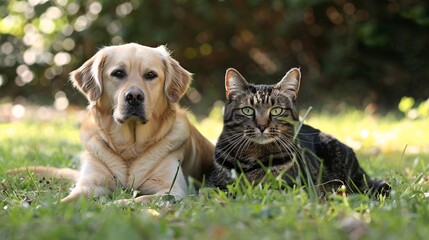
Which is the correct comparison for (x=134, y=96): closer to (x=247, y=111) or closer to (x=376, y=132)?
(x=247, y=111)

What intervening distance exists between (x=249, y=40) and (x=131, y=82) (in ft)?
22.8

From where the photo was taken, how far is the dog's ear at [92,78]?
440 centimetres

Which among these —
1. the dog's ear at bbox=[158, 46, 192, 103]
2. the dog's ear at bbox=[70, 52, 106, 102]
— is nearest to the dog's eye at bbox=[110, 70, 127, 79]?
the dog's ear at bbox=[70, 52, 106, 102]

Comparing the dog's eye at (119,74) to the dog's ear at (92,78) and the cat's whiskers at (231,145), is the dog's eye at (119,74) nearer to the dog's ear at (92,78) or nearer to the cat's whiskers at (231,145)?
the dog's ear at (92,78)

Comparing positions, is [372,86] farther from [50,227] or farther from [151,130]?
[50,227]

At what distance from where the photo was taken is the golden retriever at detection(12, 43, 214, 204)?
4297mm

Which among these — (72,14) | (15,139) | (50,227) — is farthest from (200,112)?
(50,227)

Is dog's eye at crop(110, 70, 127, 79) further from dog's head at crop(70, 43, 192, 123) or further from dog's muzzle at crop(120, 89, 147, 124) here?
dog's muzzle at crop(120, 89, 147, 124)

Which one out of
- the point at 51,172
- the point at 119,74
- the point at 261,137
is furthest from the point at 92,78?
the point at 261,137

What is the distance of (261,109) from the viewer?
13.4ft

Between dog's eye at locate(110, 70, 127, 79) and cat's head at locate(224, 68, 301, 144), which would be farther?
dog's eye at locate(110, 70, 127, 79)

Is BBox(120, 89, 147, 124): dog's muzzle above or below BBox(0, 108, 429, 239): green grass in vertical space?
above

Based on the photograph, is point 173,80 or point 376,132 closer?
point 173,80

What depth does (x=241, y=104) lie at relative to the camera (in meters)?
4.17
